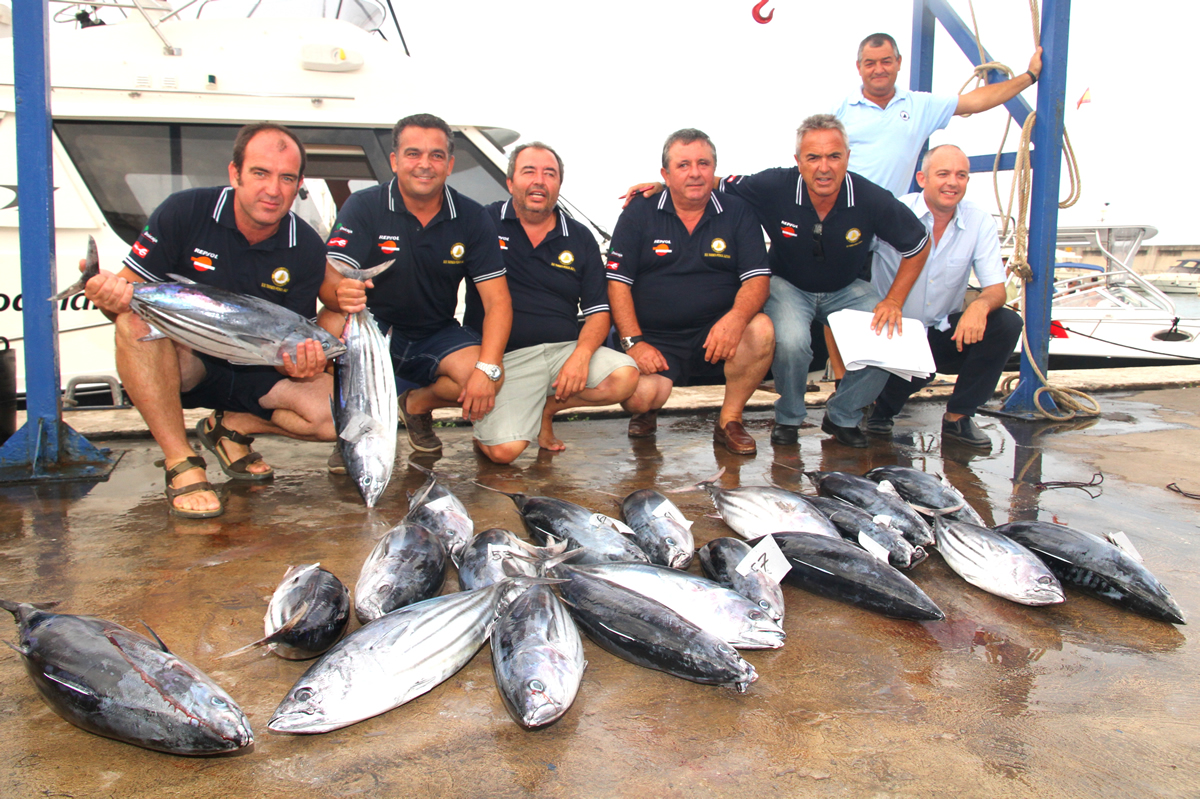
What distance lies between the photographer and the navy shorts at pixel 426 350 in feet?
12.6

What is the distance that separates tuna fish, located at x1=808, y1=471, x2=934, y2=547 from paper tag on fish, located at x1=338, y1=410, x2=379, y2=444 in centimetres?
183

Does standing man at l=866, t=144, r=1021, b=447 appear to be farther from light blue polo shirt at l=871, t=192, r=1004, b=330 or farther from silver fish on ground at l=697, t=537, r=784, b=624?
silver fish on ground at l=697, t=537, r=784, b=624

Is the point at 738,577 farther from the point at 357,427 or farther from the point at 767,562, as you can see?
the point at 357,427

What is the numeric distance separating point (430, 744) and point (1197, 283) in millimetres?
54701

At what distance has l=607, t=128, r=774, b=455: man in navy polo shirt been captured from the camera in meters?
4.11

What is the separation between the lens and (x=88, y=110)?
17.1ft

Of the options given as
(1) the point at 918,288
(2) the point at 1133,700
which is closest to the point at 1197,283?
(1) the point at 918,288

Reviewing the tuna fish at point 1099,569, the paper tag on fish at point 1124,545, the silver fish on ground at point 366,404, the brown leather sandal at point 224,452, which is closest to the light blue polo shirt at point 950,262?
the paper tag on fish at point 1124,545

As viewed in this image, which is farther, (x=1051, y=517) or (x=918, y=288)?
(x=918, y=288)

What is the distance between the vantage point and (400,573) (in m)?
2.12

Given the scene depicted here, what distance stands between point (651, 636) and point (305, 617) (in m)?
0.86

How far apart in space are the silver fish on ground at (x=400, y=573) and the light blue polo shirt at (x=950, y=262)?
334 centimetres

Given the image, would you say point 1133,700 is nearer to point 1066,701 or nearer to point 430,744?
point 1066,701

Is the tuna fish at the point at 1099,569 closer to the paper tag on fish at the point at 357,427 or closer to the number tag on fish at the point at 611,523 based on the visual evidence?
the number tag on fish at the point at 611,523
